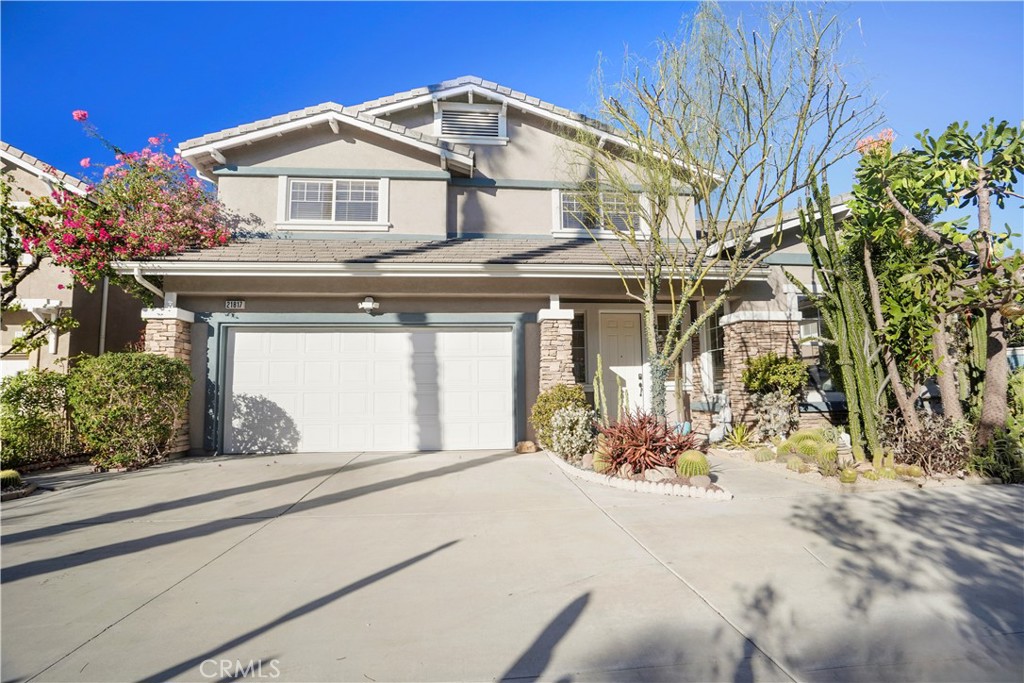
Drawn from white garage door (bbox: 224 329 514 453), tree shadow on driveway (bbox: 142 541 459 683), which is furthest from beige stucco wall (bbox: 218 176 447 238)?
tree shadow on driveway (bbox: 142 541 459 683)

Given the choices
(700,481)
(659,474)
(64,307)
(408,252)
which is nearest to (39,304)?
(64,307)

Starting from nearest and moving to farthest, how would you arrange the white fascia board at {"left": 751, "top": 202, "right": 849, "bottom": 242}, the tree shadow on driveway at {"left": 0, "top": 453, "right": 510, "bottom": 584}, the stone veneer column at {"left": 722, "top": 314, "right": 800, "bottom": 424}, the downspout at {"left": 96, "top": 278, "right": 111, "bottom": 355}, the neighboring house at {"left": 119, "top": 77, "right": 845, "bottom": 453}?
the tree shadow on driveway at {"left": 0, "top": 453, "right": 510, "bottom": 584}, the neighboring house at {"left": 119, "top": 77, "right": 845, "bottom": 453}, the white fascia board at {"left": 751, "top": 202, "right": 849, "bottom": 242}, the stone veneer column at {"left": 722, "top": 314, "right": 800, "bottom": 424}, the downspout at {"left": 96, "top": 278, "right": 111, "bottom": 355}

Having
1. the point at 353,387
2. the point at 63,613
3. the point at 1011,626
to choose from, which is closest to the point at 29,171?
the point at 353,387

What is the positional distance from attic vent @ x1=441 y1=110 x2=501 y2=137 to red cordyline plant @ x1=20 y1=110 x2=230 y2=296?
5.21 m

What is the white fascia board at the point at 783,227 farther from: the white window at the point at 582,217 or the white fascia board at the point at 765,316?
the white window at the point at 582,217

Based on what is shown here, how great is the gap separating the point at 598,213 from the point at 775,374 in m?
4.31

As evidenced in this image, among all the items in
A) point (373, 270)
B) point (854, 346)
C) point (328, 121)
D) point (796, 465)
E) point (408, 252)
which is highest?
point (328, 121)

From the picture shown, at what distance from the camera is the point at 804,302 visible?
34.0 feet

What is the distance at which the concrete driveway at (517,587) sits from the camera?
8.36 feet

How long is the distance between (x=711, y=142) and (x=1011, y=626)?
22.0 ft

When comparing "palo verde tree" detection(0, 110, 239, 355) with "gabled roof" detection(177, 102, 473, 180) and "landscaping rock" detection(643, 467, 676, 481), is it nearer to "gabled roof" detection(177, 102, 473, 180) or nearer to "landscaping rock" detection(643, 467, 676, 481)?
"gabled roof" detection(177, 102, 473, 180)

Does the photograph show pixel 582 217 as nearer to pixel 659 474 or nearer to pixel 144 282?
pixel 659 474

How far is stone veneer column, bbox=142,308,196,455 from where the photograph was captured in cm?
860

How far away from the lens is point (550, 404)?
8.33 metres
